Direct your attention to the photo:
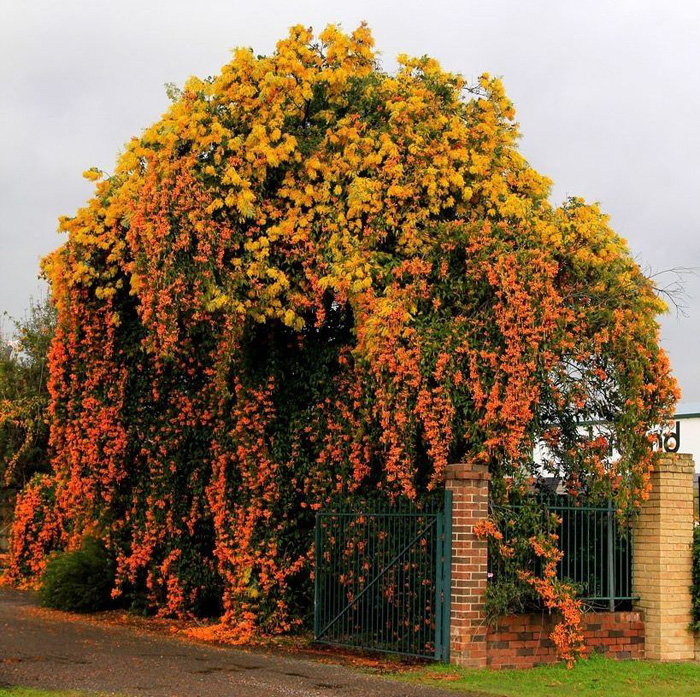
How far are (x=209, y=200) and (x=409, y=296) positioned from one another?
→ 3084 mm

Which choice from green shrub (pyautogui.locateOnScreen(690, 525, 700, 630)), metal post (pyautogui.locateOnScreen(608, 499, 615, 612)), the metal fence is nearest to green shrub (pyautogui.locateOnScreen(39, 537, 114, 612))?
the metal fence

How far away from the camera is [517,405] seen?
12898 millimetres

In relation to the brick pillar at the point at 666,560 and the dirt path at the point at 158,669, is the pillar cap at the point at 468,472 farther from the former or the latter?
the brick pillar at the point at 666,560

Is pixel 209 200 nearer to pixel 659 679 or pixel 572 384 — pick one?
pixel 572 384

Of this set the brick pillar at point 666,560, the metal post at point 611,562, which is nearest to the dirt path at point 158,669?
the metal post at point 611,562

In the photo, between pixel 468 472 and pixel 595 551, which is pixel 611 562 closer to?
pixel 595 551

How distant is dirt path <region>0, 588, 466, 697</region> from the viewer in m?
10.8

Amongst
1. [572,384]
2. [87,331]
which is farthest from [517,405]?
[87,331]

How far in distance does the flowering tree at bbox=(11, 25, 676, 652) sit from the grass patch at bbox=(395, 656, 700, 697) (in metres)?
0.55

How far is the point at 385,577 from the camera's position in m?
13.5

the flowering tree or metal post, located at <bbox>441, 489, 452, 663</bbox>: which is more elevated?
the flowering tree

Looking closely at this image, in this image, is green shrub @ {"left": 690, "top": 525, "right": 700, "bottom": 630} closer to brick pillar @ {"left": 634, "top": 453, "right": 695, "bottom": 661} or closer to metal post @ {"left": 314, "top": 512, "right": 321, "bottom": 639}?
brick pillar @ {"left": 634, "top": 453, "right": 695, "bottom": 661}

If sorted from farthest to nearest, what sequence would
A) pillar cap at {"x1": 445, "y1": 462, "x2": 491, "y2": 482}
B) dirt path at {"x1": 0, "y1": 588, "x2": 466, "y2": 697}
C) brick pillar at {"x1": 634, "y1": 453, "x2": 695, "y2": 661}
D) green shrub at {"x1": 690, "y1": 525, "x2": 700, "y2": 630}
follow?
green shrub at {"x1": 690, "y1": 525, "x2": 700, "y2": 630} → brick pillar at {"x1": 634, "y1": 453, "x2": 695, "y2": 661} → pillar cap at {"x1": 445, "y1": 462, "x2": 491, "y2": 482} → dirt path at {"x1": 0, "y1": 588, "x2": 466, "y2": 697}

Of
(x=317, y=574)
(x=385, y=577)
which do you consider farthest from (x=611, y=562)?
(x=317, y=574)
